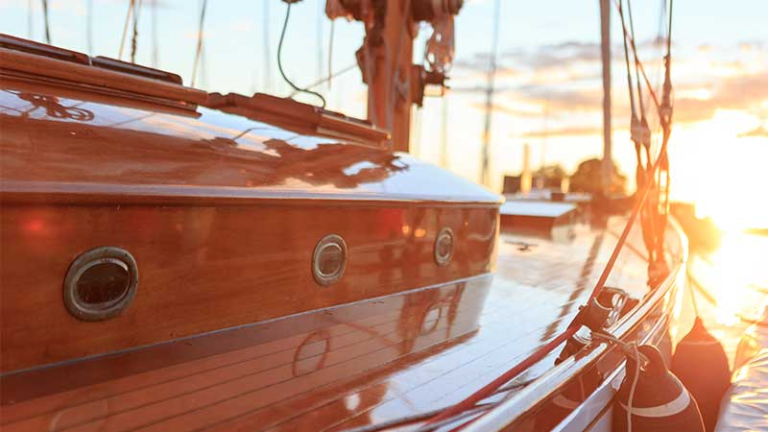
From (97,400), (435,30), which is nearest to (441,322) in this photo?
(97,400)

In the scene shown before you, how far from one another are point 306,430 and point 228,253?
24.5 inches

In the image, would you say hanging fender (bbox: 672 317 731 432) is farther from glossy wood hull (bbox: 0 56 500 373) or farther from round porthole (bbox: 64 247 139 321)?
round porthole (bbox: 64 247 139 321)

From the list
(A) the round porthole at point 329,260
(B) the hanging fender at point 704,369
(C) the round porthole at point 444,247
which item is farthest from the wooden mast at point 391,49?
(B) the hanging fender at point 704,369

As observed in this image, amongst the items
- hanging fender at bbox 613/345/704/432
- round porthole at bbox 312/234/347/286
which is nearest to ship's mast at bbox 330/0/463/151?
round porthole at bbox 312/234/347/286

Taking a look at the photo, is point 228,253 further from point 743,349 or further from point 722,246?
point 722,246

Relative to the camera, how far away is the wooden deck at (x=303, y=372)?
1.15 m

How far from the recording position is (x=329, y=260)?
6.28ft

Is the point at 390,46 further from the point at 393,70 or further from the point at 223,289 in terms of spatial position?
the point at 223,289

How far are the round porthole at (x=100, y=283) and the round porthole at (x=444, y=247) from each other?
55.7 inches

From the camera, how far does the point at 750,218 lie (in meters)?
13.3

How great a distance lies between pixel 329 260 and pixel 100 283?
0.80m

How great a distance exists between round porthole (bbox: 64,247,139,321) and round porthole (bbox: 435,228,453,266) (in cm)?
A: 142

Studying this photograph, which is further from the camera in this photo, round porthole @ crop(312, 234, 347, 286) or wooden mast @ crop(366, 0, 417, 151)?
wooden mast @ crop(366, 0, 417, 151)

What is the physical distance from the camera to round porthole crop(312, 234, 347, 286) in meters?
1.85
